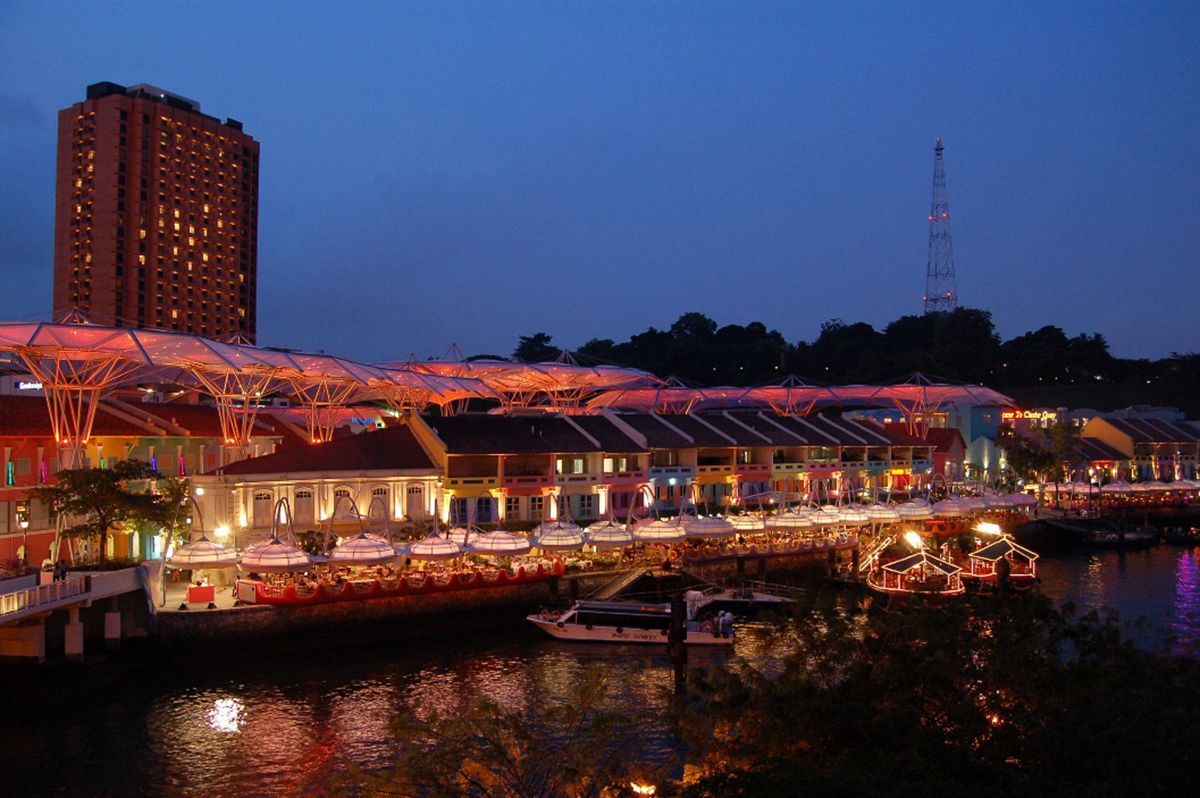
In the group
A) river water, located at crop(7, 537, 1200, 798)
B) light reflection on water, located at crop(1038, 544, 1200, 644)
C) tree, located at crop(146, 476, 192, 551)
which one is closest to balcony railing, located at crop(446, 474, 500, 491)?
river water, located at crop(7, 537, 1200, 798)

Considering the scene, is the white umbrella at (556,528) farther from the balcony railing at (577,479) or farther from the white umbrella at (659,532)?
the balcony railing at (577,479)

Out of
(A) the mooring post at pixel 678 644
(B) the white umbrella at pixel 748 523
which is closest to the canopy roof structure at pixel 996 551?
(B) the white umbrella at pixel 748 523

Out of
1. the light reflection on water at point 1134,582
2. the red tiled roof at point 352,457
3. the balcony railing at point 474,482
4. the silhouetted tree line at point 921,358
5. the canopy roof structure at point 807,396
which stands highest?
the silhouetted tree line at point 921,358

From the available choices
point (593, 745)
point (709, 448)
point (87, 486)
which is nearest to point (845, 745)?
point (593, 745)

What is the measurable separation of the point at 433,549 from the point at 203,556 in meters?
9.12

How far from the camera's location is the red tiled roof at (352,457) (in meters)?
47.3

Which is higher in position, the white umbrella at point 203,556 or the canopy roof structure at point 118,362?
the canopy roof structure at point 118,362

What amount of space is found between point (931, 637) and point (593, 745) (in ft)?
22.2

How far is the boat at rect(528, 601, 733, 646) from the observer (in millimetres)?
39938

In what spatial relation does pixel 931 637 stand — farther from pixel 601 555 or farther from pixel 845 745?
pixel 601 555

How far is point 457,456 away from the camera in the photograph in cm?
5356

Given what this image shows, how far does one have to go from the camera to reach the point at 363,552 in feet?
133

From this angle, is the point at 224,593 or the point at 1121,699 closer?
the point at 1121,699

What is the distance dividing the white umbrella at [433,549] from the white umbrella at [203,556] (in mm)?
7256
